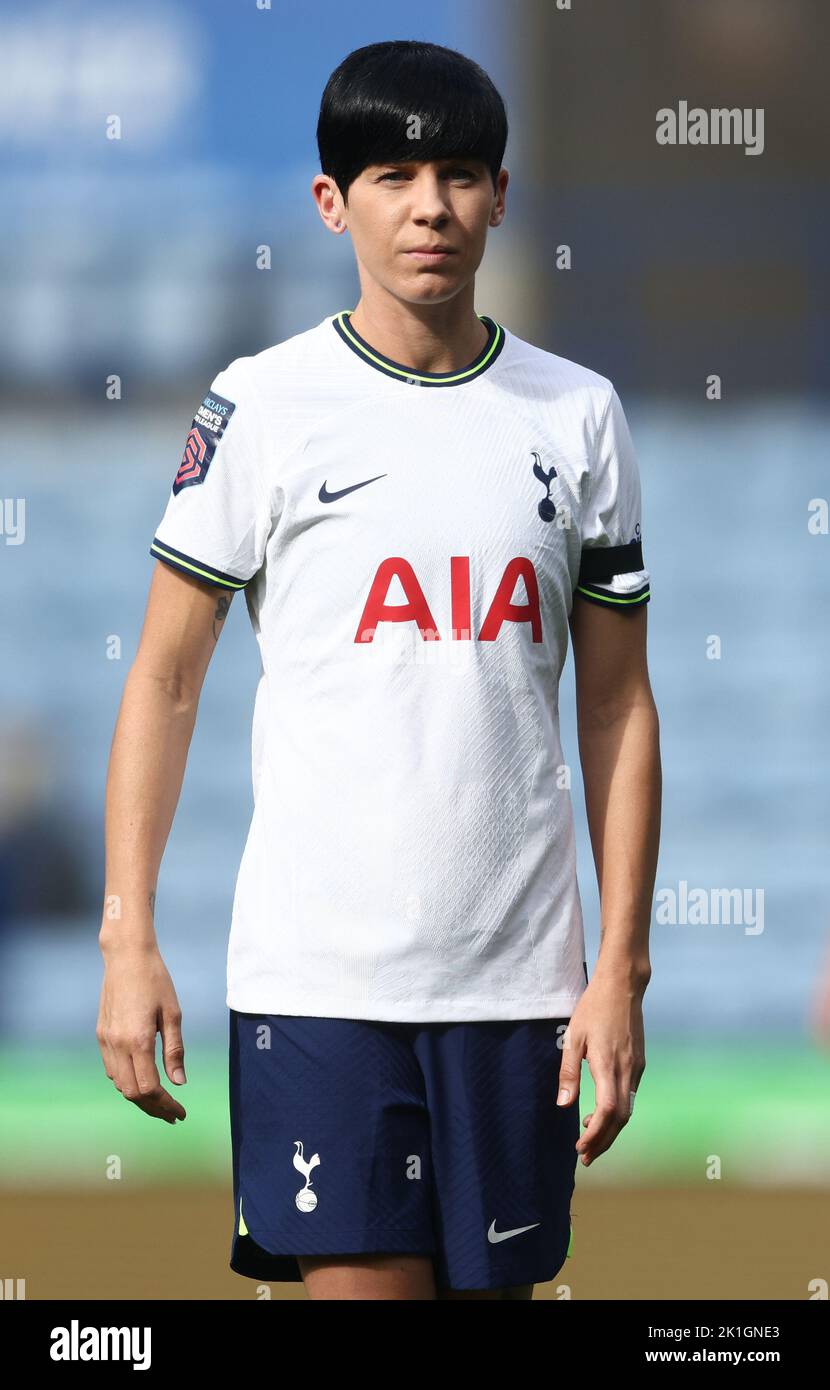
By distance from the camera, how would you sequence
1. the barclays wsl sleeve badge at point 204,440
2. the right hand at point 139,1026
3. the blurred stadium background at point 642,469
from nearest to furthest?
the right hand at point 139,1026, the barclays wsl sleeve badge at point 204,440, the blurred stadium background at point 642,469

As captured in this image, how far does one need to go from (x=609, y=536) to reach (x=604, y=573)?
0.15ft

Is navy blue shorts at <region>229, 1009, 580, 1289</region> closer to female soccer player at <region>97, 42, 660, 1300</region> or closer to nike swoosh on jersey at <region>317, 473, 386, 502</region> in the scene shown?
female soccer player at <region>97, 42, 660, 1300</region>

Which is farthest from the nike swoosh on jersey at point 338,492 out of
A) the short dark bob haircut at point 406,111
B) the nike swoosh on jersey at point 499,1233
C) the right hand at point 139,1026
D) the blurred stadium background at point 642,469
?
the blurred stadium background at point 642,469

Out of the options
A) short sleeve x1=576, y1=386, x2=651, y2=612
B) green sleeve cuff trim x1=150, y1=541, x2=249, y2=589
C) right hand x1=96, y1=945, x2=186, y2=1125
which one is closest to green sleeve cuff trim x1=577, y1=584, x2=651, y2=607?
short sleeve x1=576, y1=386, x2=651, y2=612

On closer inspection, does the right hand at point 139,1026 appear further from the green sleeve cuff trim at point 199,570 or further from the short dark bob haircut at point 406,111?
the short dark bob haircut at point 406,111

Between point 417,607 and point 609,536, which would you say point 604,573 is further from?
point 417,607

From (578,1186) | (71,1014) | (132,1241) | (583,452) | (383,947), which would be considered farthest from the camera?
(71,1014)

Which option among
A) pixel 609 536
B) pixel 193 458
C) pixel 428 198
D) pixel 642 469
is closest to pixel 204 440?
pixel 193 458

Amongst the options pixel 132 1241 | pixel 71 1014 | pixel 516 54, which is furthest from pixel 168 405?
pixel 132 1241

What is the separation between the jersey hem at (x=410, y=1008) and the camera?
2254 mm

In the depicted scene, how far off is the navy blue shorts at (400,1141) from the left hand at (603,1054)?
44 millimetres

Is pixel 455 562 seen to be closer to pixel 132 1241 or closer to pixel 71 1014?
pixel 132 1241

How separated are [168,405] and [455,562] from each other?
4851 millimetres

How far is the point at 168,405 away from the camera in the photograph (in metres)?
6.97
